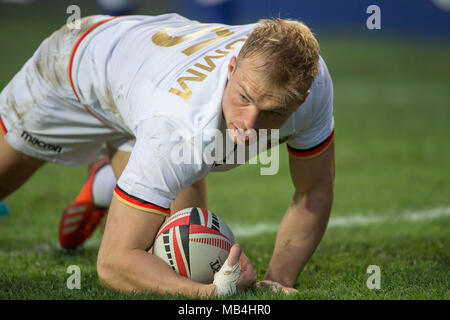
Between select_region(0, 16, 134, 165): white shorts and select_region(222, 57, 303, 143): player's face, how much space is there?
1.18 m

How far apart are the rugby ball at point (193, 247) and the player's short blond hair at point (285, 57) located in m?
0.87


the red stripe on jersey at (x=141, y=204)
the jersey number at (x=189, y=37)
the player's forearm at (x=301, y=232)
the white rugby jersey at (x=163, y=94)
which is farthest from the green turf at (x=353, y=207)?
the jersey number at (x=189, y=37)

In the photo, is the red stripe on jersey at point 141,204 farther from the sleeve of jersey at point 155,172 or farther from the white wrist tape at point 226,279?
the white wrist tape at point 226,279

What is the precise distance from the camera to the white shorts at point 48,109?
427 centimetres

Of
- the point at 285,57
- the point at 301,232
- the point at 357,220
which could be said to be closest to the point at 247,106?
the point at 285,57

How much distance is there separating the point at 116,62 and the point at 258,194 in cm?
445

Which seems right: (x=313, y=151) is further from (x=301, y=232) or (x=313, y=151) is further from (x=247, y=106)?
(x=247, y=106)

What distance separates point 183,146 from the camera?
3.22 metres

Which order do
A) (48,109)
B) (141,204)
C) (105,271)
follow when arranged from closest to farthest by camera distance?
(141,204) < (105,271) < (48,109)

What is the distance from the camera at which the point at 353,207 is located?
7.30 meters

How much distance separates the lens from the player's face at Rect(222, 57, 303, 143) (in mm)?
3205

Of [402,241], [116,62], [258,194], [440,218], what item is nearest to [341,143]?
[258,194]

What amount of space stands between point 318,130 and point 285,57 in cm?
95
